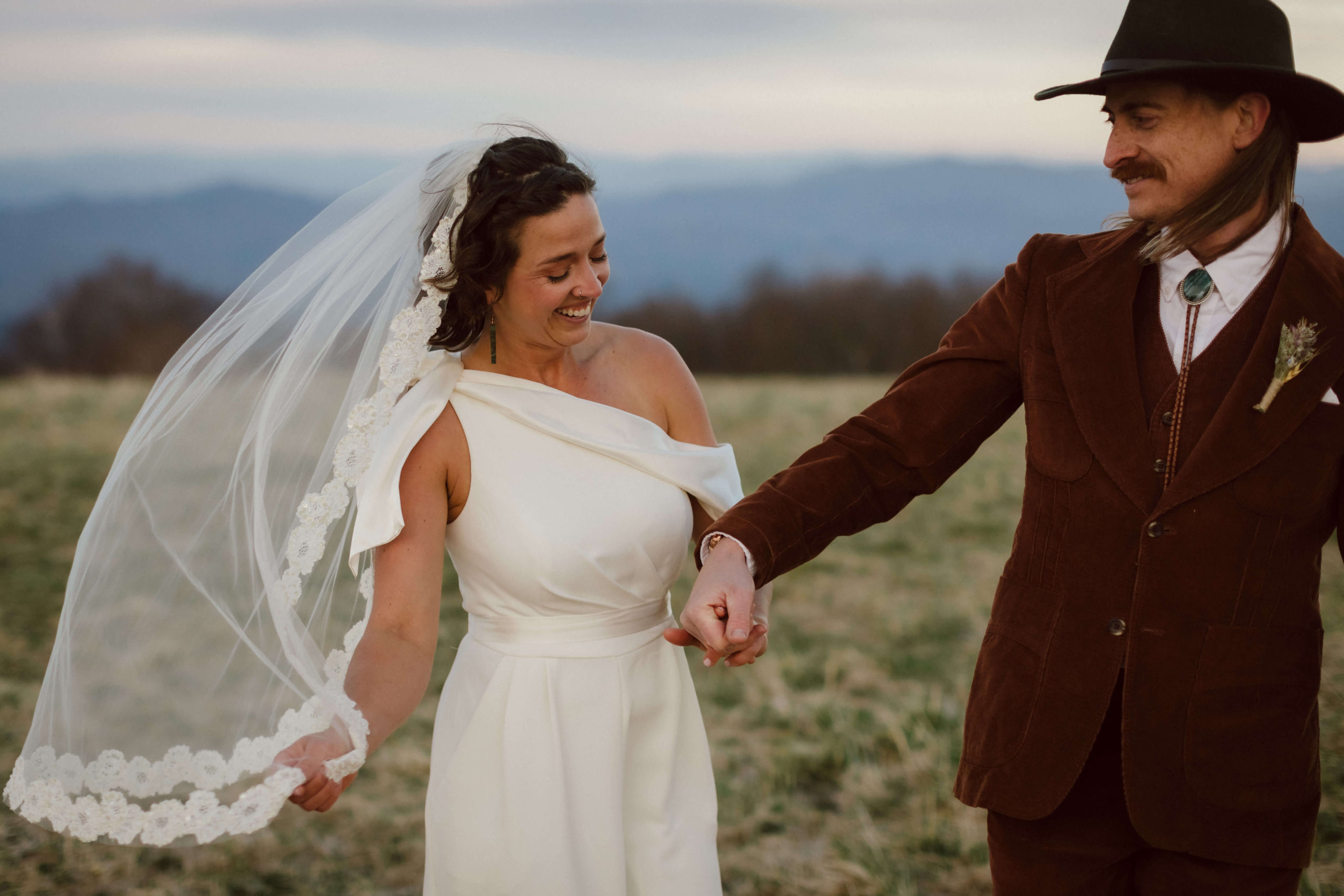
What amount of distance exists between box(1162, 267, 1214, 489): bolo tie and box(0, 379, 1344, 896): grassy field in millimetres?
2221

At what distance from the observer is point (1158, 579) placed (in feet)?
6.41

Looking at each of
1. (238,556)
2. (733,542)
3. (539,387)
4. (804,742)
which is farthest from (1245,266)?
(804,742)

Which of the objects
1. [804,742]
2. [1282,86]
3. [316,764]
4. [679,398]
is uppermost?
[1282,86]

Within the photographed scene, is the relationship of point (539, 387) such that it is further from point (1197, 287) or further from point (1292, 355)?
point (1292, 355)

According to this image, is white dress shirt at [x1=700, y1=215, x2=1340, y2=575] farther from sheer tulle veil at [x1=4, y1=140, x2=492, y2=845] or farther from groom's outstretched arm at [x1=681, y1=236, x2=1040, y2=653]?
sheer tulle veil at [x1=4, y1=140, x2=492, y2=845]

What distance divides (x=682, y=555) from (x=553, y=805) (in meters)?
0.64

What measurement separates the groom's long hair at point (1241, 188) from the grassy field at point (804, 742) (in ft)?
8.00

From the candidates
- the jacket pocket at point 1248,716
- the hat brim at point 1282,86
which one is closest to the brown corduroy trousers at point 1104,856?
the jacket pocket at point 1248,716

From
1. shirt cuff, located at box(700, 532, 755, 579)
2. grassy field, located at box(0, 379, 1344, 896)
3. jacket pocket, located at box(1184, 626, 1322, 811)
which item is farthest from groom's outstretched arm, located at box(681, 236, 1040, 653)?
grassy field, located at box(0, 379, 1344, 896)

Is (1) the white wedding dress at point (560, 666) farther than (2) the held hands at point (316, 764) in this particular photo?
Yes

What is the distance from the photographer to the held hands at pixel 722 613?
202cm

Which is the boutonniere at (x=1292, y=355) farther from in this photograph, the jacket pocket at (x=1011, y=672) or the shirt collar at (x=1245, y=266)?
A: the jacket pocket at (x=1011, y=672)

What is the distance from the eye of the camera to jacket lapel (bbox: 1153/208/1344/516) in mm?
1870

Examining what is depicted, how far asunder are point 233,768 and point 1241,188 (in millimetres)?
2065
